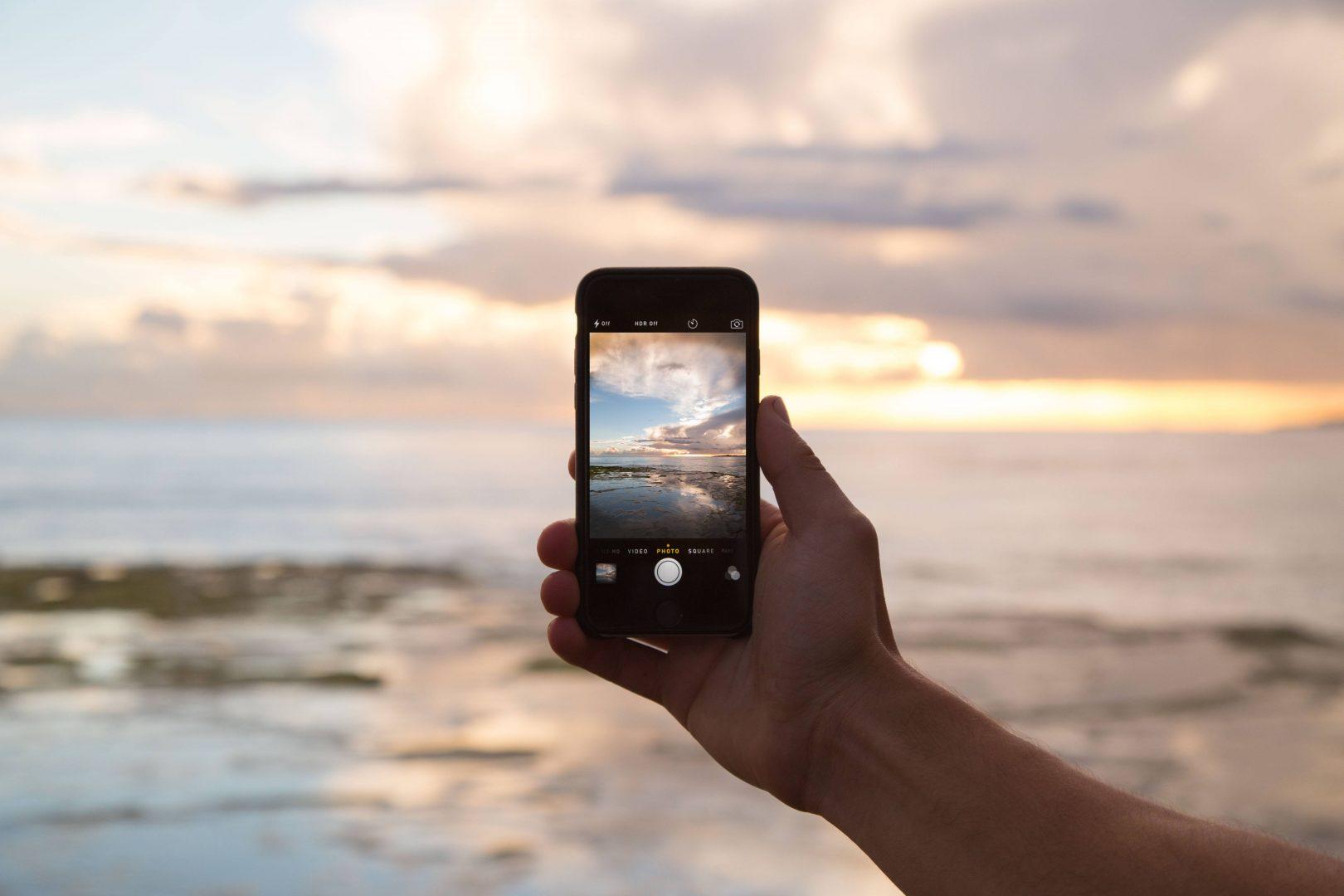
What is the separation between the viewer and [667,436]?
271 cm

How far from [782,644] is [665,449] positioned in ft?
2.11

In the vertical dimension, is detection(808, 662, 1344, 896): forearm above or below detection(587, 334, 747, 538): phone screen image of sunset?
below

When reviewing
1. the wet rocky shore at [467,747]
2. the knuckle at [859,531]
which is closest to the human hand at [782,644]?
the knuckle at [859,531]

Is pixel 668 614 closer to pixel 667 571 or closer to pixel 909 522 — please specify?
pixel 667 571

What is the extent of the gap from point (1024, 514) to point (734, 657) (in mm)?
29594

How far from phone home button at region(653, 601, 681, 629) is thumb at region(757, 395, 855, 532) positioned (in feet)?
1.32

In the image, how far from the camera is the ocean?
17438 millimetres

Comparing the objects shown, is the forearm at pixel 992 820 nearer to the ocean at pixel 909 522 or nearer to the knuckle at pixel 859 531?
the knuckle at pixel 859 531

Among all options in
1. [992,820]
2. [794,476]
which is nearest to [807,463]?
[794,476]

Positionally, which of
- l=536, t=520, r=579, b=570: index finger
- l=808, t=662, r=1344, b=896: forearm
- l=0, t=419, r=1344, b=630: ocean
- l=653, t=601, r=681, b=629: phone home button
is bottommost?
l=0, t=419, r=1344, b=630: ocean

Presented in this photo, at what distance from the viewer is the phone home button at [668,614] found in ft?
8.74

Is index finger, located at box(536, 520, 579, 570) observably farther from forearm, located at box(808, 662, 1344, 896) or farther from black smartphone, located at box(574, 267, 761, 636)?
forearm, located at box(808, 662, 1344, 896)

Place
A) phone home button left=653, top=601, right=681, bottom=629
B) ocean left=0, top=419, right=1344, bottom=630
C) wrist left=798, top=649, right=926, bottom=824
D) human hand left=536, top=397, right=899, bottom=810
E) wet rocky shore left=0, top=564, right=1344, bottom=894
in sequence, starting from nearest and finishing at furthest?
wrist left=798, top=649, right=926, bottom=824 → human hand left=536, top=397, right=899, bottom=810 → phone home button left=653, top=601, right=681, bottom=629 → wet rocky shore left=0, top=564, right=1344, bottom=894 → ocean left=0, top=419, right=1344, bottom=630

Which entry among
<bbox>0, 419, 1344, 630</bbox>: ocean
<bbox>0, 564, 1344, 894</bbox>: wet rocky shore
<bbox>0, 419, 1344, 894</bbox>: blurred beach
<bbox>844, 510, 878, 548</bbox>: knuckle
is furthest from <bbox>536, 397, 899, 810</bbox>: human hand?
<bbox>0, 419, 1344, 630</bbox>: ocean
